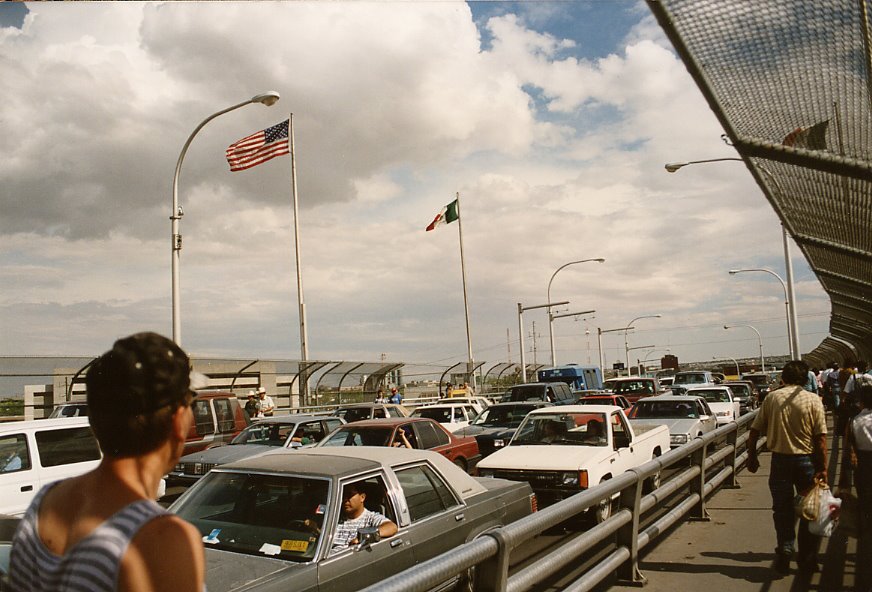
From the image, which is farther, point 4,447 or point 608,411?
point 608,411

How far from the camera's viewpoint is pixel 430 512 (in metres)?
5.76

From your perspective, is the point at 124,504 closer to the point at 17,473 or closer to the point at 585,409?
the point at 17,473

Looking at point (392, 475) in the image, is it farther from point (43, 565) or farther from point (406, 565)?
point (43, 565)

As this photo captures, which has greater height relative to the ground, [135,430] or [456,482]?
[135,430]

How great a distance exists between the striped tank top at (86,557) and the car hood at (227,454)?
10330 millimetres

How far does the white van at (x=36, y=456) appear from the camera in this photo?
920 cm

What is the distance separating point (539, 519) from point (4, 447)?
8307mm

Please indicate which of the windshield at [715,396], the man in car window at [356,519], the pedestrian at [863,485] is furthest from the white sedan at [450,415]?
the man in car window at [356,519]

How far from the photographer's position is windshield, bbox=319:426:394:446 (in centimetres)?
1128

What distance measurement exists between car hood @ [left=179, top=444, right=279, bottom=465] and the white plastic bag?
8.45m

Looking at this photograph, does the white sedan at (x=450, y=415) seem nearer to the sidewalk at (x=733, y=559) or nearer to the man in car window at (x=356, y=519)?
the sidewalk at (x=733, y=559)

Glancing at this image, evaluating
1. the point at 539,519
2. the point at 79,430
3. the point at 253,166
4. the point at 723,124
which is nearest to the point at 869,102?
the point at 723,124

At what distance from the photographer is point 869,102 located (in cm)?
452

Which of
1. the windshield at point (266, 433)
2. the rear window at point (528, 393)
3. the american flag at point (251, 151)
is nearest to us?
the windshield at point (266, 433)
